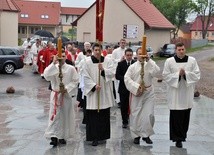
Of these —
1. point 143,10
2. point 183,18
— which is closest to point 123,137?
point 143,10

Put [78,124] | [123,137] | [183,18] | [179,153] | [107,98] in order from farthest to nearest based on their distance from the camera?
[183,18] → [78,124] → [123,137] → [107,98] → [179,153]

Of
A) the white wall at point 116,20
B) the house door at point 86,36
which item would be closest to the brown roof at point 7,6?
the house door at point 86,36

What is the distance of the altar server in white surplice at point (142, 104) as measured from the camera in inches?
345

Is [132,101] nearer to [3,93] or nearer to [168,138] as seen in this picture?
[168,138]

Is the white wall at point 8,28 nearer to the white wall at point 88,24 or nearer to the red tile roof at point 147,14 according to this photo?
the white wall at point 88,24

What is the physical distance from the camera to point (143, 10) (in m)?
45.4

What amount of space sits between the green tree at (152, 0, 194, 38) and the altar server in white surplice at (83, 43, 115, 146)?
6380 centimetres

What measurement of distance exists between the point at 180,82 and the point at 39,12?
7926 cm

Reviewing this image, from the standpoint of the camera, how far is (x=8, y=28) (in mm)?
47438

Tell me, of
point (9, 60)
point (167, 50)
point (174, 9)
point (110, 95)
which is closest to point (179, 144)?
point (110, 95)

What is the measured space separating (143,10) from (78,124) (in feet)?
117

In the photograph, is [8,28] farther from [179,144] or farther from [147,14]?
[179,144]

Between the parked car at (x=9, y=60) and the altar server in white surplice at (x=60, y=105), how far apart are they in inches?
605

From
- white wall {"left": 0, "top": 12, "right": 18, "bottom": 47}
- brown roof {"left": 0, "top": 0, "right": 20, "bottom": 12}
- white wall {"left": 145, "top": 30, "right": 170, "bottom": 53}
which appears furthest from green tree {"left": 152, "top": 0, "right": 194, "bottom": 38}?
white wall {"left": 0, "top": 12, "right": 18, "bottom": 47}
